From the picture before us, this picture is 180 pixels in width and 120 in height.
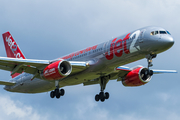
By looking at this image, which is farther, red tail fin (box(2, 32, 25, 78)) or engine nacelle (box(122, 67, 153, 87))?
red tail fin (box(2, 32, 25, 78))

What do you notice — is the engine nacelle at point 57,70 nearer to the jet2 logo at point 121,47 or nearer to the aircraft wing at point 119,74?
the jet2 logo at point 121,47

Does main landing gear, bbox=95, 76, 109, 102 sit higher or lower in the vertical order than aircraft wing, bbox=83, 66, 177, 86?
lower

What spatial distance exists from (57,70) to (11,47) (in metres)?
18.1

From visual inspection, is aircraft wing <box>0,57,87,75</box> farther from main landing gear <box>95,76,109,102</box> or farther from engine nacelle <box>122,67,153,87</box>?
engine nacelle <box>122,67,153,87</box>

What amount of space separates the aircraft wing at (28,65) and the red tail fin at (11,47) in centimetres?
1056

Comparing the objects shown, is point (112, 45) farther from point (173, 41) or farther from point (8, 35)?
point (8, 35)

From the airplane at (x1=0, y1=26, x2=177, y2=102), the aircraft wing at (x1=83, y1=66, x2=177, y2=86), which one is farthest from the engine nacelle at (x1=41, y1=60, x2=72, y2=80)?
the aircraft wing at (x1=83, y1=66, x2=177, y2=86)

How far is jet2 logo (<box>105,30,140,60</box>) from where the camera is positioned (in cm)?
3326

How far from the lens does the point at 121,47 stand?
34156mm

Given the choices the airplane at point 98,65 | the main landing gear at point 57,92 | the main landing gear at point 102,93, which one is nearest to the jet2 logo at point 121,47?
the airplane at point 98,65

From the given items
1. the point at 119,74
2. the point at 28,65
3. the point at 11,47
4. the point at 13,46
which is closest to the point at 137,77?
the point at 119,74

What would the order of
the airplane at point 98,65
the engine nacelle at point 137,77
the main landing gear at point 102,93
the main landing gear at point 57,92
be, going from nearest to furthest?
the airplane at point 98,65 → the main landing gear at point 57,92 → the engine nacelle at point 137,77 → the main landing gear at point 102,93

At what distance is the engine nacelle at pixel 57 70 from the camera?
1394 inches

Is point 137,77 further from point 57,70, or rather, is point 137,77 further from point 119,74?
point 57,70
